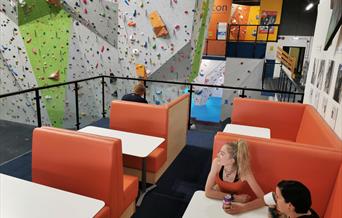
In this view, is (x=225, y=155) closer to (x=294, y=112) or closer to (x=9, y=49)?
(x=294, y=112)

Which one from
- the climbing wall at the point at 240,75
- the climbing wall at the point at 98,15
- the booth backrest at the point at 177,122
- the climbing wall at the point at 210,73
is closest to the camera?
the booth backrest at the point at 177,122

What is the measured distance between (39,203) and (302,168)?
1891 millimetres

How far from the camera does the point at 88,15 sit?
238 inches

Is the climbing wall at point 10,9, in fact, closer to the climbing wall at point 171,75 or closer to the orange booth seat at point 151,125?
the climbing wall at point 171,75

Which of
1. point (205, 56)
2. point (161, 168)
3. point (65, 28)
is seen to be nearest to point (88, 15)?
point (65, 28)


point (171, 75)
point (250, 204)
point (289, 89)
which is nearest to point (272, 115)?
point (250, 204)

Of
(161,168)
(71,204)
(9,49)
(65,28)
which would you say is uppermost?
(65,28)

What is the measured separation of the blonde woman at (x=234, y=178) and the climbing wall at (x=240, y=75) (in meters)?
8.06

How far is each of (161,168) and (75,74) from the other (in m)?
4.51

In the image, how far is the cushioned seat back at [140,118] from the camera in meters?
3.38

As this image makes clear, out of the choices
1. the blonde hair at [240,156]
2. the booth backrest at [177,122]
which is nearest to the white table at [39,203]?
the blonde hair at [240,156]

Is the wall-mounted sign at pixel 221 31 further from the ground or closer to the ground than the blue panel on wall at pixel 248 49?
further from the ground

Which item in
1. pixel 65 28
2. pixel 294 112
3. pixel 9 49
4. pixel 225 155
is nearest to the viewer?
pixel 225 155

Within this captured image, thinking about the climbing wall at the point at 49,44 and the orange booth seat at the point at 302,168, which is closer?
the orange booth seat at the point at 302,168
